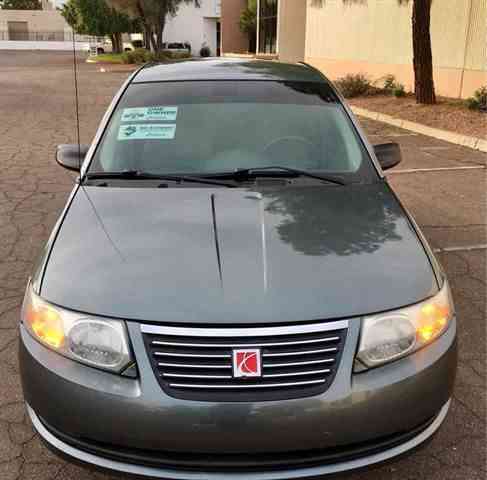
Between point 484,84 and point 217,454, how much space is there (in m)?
12.6

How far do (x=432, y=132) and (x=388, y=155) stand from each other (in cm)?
764

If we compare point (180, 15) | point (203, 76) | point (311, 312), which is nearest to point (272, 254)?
point (311, 312)

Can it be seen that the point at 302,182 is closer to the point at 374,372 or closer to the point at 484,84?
the point at 374,372

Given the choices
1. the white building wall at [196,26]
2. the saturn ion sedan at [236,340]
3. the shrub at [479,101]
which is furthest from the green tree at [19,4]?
the saturn ion sedan at [236,340]

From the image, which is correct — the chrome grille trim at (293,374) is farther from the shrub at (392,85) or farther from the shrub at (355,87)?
the shrub at (355,87)

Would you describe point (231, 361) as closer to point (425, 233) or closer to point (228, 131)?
point (228, 131)

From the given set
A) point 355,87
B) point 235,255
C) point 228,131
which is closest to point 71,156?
point 228,131

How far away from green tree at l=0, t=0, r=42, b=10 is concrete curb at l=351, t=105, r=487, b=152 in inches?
4243

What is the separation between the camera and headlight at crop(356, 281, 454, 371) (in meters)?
2.02

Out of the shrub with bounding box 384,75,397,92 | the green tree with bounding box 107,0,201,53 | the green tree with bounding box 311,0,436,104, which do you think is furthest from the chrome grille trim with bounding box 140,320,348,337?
the green tree with bounding box 107,0,201,53

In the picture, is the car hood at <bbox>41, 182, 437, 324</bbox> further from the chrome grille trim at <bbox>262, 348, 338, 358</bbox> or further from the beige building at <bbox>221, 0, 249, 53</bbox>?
the beige building at <bbox>221, 0, 249, 53</bbox>

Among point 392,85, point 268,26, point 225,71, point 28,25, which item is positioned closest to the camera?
point 225,71

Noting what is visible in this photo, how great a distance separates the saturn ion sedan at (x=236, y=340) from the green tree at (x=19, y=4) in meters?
116

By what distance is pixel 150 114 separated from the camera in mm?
3336
